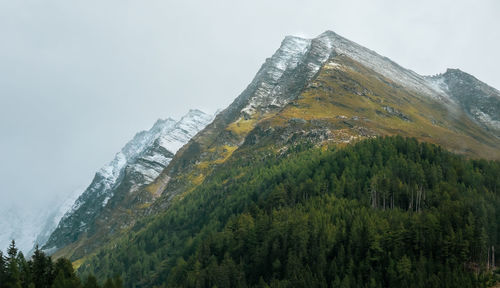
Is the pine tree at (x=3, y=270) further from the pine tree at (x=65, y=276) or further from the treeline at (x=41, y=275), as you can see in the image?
the pine tree at (x=65, y=276)

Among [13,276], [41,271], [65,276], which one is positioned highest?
[41,271]

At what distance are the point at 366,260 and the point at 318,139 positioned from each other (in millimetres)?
114416

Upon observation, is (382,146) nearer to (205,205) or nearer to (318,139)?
(318,139)

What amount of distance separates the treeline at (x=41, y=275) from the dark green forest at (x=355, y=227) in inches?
1361

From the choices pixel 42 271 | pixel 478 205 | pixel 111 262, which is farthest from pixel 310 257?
pixel 111 262

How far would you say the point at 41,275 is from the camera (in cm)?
7938

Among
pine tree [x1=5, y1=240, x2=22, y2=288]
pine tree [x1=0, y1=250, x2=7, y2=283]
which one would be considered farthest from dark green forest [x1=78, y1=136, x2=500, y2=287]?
pine tree [x1=0, y1=250, x2=7, y2=283]

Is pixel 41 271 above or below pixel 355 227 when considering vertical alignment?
below

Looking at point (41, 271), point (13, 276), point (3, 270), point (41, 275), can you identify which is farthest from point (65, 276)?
point (3, 270)

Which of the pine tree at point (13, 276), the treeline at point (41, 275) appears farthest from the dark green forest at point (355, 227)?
the pine tree at point (13, 276)

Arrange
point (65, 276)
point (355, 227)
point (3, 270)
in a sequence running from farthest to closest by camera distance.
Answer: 1. point (355, 227)
2. point (65, 276)
3. point (3, 270)

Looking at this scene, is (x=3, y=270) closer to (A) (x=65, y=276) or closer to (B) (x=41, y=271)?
(B) (x=41, y=271)

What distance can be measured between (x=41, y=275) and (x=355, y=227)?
242 feet

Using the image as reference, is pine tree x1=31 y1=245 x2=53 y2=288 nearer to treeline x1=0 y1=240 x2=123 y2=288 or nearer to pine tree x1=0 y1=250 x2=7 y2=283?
treeline x1=0 y1=240 x2=123 y2=288
